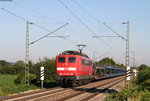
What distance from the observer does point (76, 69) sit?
29.3 meters

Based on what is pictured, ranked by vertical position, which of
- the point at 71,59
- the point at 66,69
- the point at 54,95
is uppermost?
the point at 71,59

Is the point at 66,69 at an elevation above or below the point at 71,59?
below

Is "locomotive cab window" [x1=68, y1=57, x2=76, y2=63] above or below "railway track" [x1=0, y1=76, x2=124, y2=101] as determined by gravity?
above

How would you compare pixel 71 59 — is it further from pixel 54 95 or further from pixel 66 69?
pixel 54 95

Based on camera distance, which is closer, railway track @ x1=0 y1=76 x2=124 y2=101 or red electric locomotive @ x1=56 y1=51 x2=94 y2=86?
railway track @ x1=0 y1=76 x2=124 y2=101

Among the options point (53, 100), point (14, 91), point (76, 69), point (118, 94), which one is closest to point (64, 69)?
point (76, 69)

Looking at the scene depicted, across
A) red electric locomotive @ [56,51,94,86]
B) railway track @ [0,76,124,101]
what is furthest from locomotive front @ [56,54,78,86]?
railway track @ [0,76,124,101]

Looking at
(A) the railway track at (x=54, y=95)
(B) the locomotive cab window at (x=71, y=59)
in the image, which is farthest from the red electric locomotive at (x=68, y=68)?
(A) the railway track at (x=54, y=95)

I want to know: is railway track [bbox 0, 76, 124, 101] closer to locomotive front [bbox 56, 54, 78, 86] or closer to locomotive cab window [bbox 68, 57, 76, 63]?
locomotive front [bbox 56, 54, 78, 86]

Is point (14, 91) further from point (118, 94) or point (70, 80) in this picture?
point (118, 94)

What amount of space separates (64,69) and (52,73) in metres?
7.99

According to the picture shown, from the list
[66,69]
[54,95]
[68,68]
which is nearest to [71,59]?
[68,68]

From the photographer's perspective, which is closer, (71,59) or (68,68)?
(68,68)

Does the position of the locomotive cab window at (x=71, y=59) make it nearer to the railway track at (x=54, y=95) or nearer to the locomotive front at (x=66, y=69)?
the locomotive front at (x=66, y=69)
